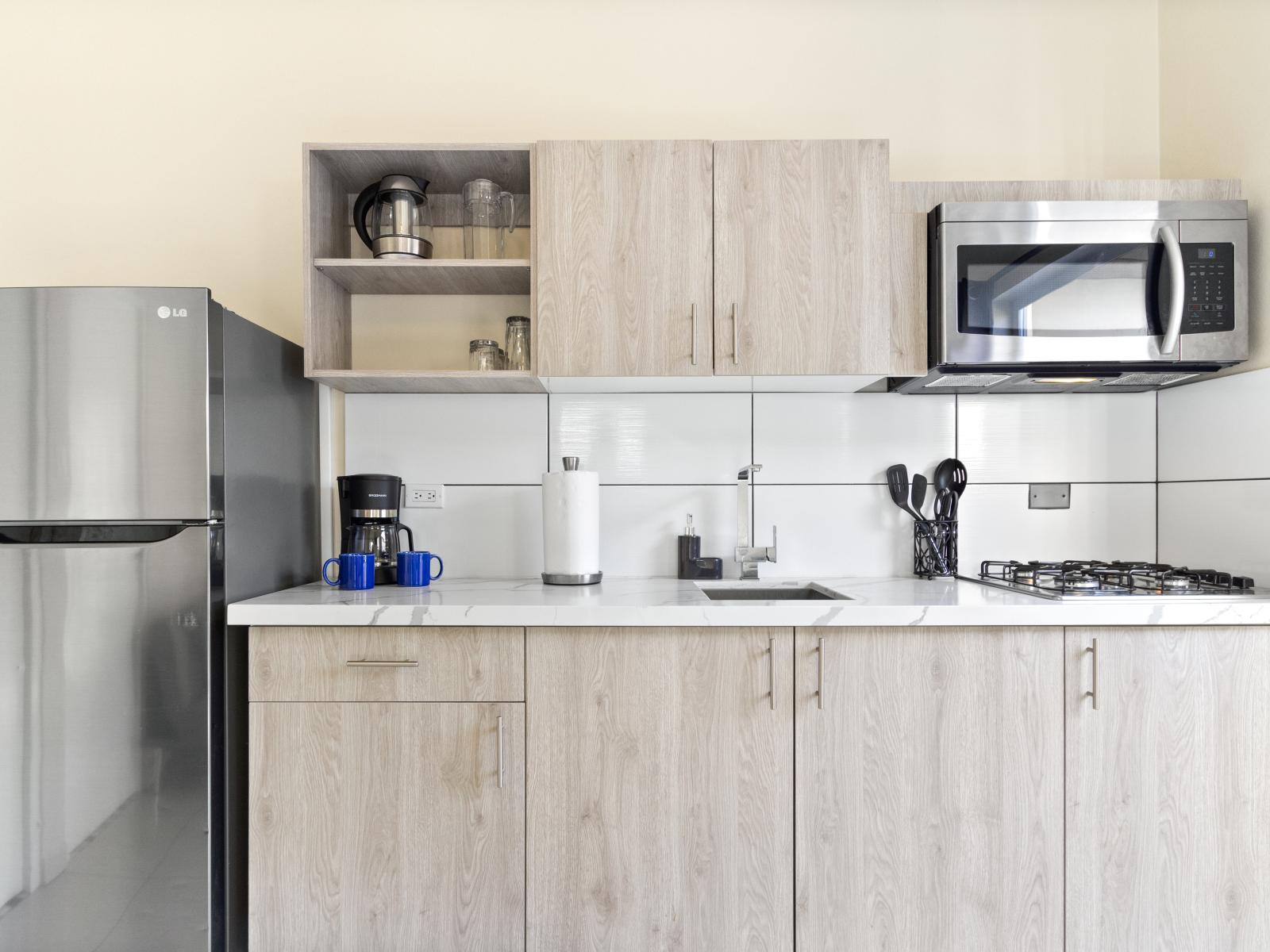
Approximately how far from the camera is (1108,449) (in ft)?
7.35

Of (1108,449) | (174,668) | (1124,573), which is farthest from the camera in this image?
(1108,449)

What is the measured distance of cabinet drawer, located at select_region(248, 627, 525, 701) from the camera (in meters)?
1.62

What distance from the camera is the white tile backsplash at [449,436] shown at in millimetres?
2242

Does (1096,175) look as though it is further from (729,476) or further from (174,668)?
(174,668)

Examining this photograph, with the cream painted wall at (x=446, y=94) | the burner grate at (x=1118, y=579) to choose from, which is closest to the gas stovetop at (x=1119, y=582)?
the burner grate at (x=1118, y=579)

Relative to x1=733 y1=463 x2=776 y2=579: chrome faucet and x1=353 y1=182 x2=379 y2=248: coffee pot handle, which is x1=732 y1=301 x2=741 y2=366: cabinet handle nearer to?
x1=733 y1=463 x2=776 y2=579: chrome faucet

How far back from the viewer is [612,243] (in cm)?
189

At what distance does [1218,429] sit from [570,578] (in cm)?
175

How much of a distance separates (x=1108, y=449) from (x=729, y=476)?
1.12 m

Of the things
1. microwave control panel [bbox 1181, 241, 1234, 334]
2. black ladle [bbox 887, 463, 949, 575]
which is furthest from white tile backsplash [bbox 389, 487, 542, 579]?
microwave control panel [bbox 1181, 241, 1234, 334]

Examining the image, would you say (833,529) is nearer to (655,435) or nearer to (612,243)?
(655,435)

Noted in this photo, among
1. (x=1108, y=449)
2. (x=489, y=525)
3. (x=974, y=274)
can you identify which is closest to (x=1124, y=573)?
(x=1108, y=449)

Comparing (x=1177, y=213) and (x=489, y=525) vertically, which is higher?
(x=1177, y=213)

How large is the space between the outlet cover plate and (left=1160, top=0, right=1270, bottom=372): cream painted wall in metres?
0.51
